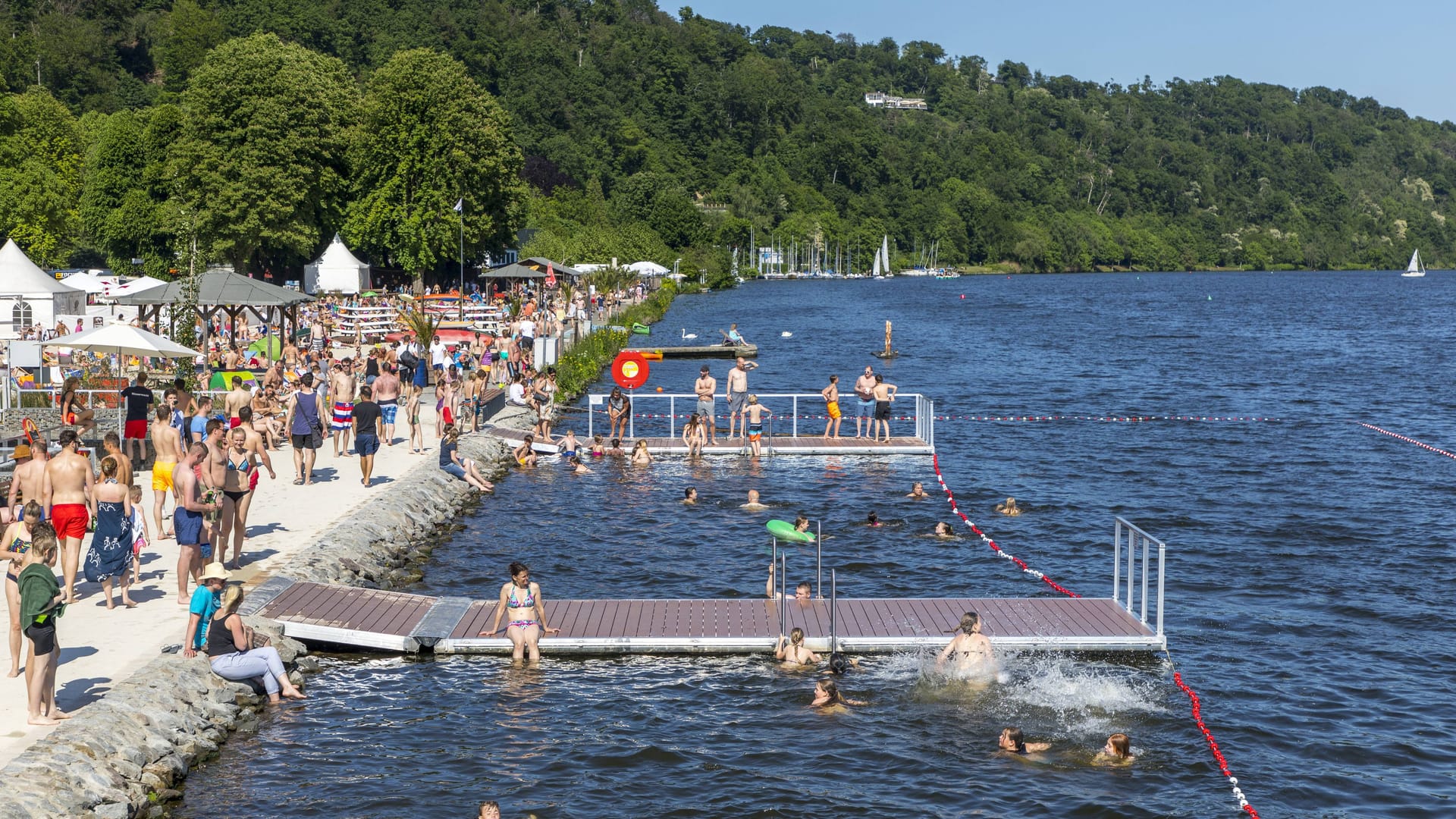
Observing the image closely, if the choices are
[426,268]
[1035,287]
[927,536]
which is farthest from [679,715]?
[1035,287]

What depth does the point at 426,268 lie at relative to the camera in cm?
7250

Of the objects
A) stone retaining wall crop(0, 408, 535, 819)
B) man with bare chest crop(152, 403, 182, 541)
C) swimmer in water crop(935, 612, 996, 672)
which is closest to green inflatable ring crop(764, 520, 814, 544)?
swimmer in water crop(935, 612, 996, 672)

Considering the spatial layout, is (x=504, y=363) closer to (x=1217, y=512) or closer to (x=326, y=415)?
(x=326, y=415)

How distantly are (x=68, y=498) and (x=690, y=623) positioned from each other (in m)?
7.42

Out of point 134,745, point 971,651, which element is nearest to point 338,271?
point 971,651

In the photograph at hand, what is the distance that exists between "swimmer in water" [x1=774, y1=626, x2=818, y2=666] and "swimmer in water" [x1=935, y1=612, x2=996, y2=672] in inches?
63.1

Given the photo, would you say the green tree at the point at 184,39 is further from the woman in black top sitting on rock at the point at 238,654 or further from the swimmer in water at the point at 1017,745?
the swimmer in water at the point at 1017,745

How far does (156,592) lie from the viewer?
15734 mm

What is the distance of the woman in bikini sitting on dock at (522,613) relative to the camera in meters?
15.8

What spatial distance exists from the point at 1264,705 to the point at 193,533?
12.8 meters

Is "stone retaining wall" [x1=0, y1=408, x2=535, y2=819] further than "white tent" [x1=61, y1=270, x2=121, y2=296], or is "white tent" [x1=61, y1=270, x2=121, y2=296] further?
"white tent" [x1=61, y1=270, x2=121, y2=296]

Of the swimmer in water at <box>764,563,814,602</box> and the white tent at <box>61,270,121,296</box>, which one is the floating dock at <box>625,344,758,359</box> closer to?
the white tent at <box>61,270,121,296</box>

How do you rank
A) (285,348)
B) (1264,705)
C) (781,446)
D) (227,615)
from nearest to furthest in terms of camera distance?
1. (227,615)
2. (1264,705)
3. (781,446)
4. (285,348)

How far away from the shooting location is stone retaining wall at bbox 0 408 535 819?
1039 centimetres
